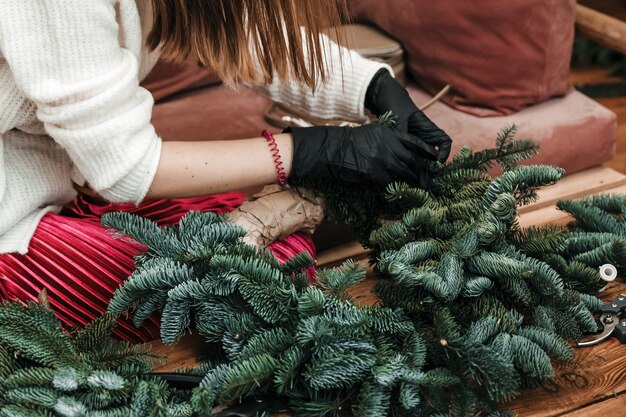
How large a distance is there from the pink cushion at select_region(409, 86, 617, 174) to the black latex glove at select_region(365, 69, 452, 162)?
1.03 ft

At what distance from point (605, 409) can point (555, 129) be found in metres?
0.78

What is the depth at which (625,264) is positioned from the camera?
1028mm

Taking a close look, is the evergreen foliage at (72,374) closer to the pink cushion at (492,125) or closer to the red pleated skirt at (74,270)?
the red pleated skirt at (74,270)

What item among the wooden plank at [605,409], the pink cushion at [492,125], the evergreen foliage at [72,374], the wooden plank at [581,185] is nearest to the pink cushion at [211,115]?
the pink cushion at [492,125]

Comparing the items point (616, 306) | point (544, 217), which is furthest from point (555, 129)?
point (616, 306)

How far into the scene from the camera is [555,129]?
1515 millimetres

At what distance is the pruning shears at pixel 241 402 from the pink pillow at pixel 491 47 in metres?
0.94

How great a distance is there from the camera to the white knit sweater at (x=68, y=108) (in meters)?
0.84

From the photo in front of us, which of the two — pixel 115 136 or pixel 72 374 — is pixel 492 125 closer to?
pixel 115 136

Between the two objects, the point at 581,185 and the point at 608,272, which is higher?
the point at 608,272

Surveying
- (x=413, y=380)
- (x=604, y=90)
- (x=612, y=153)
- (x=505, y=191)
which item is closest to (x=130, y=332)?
(x=413, y=380)

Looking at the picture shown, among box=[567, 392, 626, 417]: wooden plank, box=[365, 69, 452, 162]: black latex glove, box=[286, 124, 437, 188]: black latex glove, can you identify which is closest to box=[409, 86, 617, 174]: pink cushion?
box=[365, 69, 452, 162]: black latex glove

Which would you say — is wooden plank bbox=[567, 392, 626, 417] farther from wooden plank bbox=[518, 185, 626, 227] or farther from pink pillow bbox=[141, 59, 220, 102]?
pink pillow bbox=[141, 59, 220, 102]

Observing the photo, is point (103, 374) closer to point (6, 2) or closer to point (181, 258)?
point (181, 258)
